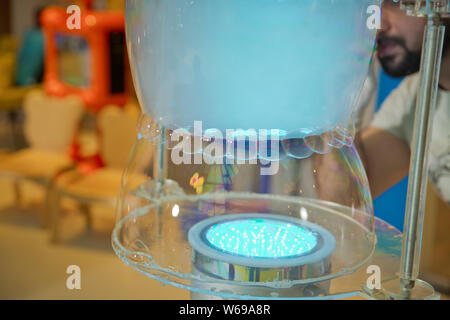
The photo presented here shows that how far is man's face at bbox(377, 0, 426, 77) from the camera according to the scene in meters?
0.80

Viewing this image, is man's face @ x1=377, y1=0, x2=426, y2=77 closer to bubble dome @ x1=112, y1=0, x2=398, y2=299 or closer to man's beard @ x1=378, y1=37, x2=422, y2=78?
man's beard @ x1=378, y1=37, x2=422, y2=78

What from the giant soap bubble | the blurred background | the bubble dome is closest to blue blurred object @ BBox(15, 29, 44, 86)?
A: the blurred background

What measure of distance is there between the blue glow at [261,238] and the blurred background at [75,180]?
159 centimetres

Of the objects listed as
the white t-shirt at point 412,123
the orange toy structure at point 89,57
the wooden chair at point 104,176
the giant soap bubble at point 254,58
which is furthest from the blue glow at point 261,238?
the orange toy structure at point 89,57

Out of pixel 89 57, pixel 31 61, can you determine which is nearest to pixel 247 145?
pixel 89 57

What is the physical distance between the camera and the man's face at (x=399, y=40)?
31.7 inches

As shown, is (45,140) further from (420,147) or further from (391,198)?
(420,147)

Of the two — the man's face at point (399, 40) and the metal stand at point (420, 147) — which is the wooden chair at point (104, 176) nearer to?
the man's face at point (399, 40)

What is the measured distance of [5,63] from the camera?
4.93 metres

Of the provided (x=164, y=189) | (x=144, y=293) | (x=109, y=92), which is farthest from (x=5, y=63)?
(x=164, y=189)

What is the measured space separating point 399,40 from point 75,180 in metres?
2.35

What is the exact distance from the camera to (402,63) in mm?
908
